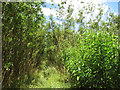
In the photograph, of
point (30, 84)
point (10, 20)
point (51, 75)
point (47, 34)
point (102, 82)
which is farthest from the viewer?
point (51, 75)

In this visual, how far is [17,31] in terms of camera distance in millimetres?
2559

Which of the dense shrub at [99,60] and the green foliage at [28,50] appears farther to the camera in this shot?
the dense shrub at [99,60]

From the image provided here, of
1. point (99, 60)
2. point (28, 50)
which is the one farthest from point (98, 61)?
point (28, 50)

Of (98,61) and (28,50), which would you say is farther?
(28,50)

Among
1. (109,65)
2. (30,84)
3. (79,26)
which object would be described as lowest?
(30,84)

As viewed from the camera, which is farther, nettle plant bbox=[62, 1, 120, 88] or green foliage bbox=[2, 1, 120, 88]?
nettle plant bbox=[62, 1, 120, 88]

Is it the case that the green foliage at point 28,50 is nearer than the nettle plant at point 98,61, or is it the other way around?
the green foliage at point 28,50

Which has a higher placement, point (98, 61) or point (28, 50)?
point (28, 50)

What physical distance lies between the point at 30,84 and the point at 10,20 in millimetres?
1817

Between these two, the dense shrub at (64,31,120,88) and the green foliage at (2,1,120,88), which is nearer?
the green foliage at (2,1,120,88)

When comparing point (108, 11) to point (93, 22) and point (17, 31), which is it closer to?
point (93, 22)

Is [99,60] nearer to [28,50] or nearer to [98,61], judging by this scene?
[98,61]

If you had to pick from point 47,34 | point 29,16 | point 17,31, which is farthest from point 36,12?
point 47,34

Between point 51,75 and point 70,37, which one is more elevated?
point 70,37
